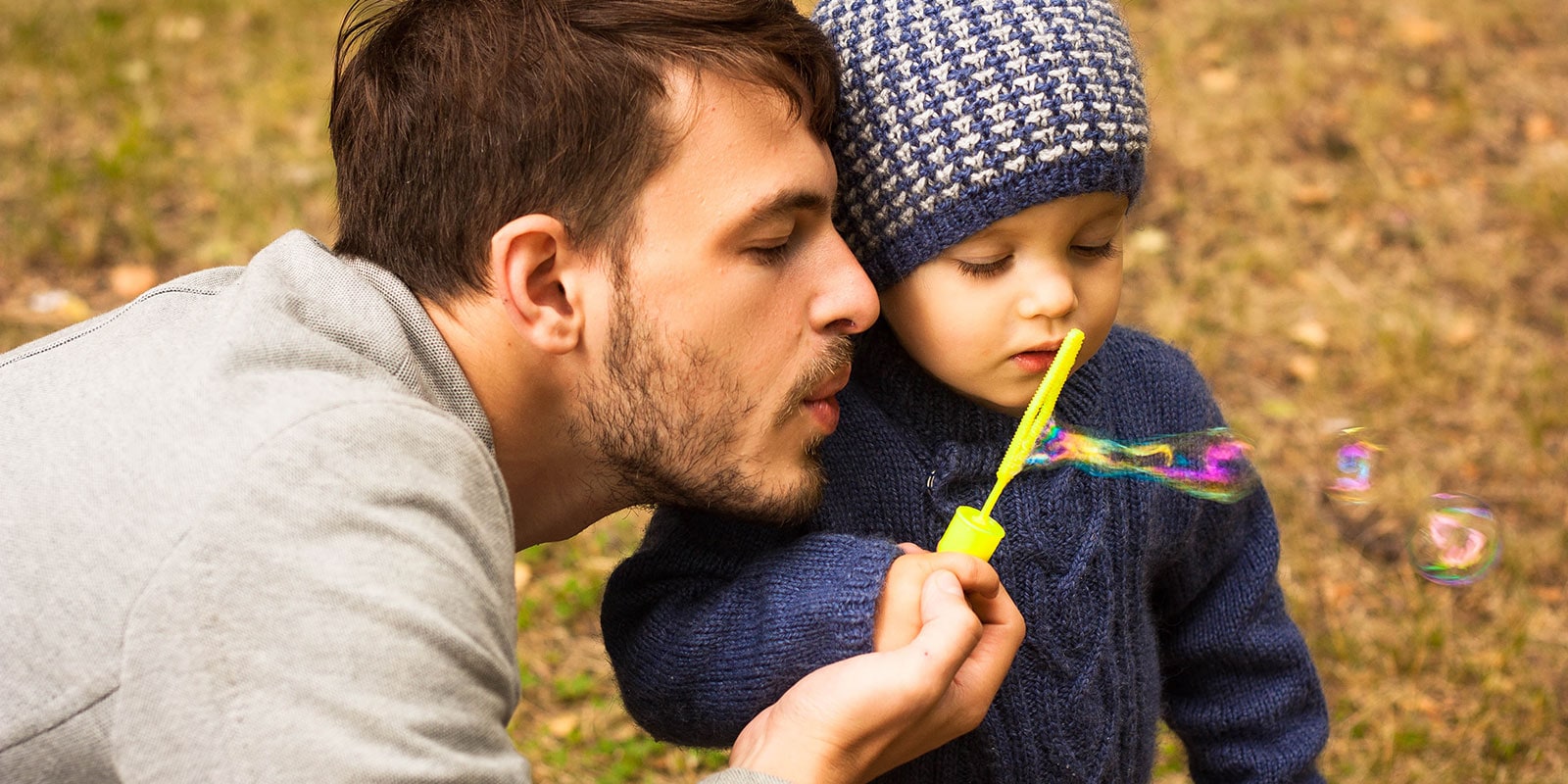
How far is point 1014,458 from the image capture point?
5.89 ft

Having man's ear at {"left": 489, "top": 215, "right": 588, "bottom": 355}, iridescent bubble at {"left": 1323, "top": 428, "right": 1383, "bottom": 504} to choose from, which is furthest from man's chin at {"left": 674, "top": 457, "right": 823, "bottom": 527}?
iridescent bubble at {"left": 1323, "top": 428, "right": 1383, "bottom": 504}

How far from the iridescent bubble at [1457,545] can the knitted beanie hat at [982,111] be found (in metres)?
1.00

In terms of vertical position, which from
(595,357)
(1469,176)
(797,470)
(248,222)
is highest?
(595,357)

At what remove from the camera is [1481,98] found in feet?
16.6

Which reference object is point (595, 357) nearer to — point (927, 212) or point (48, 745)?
point (927, 212)

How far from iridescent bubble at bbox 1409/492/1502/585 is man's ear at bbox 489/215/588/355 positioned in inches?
59.7

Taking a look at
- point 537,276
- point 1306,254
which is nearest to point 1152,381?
point 537,276

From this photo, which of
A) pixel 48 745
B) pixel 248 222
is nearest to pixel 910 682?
pixel 48 745

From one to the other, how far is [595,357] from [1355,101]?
3989 mm

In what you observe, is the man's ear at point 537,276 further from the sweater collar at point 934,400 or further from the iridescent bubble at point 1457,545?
the iridescent bubble at point 1457,545

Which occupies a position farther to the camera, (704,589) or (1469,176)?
(1469,176)

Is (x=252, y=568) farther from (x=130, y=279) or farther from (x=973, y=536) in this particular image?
(x=130, y=279)

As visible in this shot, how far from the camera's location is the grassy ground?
10.0 feet

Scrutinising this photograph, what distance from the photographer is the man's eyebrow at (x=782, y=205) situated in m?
1.78
